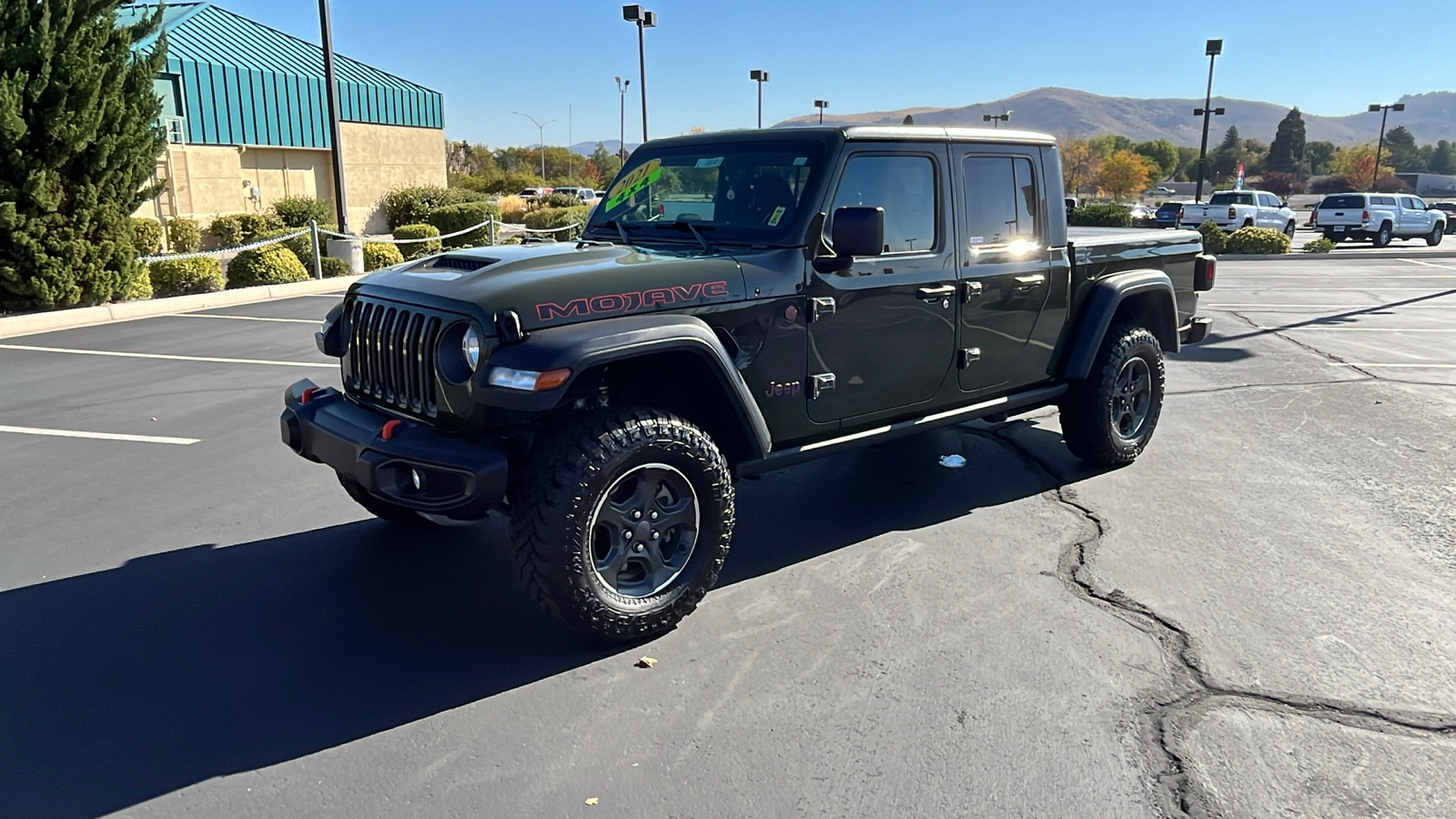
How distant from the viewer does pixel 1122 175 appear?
265 ft

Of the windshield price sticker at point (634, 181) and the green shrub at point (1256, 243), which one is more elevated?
the windshield price sticker at point (634, 181)

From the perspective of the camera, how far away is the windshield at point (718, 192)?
4.39 meters

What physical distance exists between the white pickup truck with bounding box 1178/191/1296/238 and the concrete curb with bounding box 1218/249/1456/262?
4761 mm

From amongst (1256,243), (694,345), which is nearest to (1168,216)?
(1256,243)

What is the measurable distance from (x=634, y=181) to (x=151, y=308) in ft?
32.1

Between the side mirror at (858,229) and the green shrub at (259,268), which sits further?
the green shrub at (259,268)

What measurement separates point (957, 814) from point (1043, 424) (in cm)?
472

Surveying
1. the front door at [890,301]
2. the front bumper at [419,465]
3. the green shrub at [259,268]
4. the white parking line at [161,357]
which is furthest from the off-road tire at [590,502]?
the green shrub at [259,268]

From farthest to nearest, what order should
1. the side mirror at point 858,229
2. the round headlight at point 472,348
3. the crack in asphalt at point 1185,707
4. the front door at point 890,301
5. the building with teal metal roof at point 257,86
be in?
the building with teal metal roof at point 257,86, the front door at point 890,301, the side mirror at point 858,229, the round headlight at point 472,348, the crack in asphalt at point 1185,707

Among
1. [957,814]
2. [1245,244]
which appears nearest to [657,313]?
[957,814]

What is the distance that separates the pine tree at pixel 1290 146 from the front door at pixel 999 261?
105m

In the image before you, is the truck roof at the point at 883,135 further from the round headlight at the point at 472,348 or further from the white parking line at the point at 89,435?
the white parking line at the point at 89,435

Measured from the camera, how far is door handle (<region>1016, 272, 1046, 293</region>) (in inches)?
203

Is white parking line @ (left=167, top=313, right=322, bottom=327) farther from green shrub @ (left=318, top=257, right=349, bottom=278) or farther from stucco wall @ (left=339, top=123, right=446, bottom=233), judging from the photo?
stucco wall @ (left=339, top=123, right=446, bottom=233)
